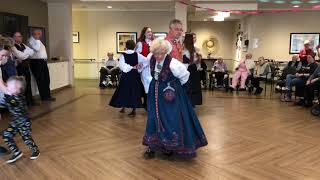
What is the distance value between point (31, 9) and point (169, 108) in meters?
6.34

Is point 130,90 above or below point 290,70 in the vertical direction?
below

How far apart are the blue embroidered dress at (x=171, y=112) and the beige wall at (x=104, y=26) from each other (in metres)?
8.63

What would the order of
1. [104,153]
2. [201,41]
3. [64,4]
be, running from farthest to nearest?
1. [201,41]
2. [64,4]
3. [104,153]

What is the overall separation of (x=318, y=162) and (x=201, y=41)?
11.8m

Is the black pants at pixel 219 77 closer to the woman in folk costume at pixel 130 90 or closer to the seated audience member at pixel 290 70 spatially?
the seated audience member at pixel 290 70

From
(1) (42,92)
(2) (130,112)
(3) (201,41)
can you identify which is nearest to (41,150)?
(2) (130,112)

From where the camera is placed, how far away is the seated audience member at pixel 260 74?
29.2ft

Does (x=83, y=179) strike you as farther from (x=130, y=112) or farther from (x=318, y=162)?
(x=130, y=112)

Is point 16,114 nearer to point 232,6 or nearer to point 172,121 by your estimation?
point 172,121

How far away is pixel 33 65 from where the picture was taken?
280 inches

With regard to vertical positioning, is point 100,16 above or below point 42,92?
above

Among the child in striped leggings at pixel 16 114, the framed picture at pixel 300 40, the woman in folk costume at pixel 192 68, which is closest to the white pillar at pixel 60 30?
the woman in folk costume at pixel 192 68

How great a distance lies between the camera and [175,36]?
13.1 feet

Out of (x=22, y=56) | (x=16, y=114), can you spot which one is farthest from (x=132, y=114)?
(x=16, y=114)
